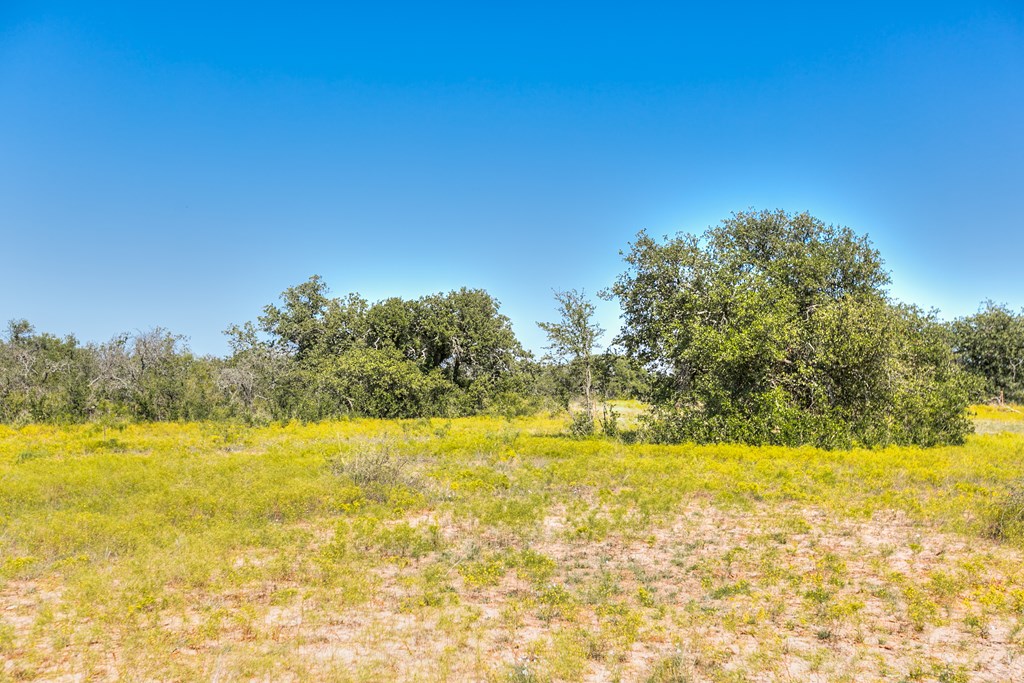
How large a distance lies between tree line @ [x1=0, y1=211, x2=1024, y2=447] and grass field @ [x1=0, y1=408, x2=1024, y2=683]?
4519 millimetres

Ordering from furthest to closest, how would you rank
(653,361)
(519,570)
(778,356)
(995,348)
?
(995,348), (653,361), (778,356), (519,570)

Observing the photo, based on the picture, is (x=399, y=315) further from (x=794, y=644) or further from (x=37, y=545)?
(x=794, y=644)

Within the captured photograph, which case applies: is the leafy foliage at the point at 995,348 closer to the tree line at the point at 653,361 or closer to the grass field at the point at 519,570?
the tree line at the point at 653,361

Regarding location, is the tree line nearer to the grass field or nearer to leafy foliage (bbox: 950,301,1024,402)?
the grass field

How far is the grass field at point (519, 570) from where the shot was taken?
6828mm

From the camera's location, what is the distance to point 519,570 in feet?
31.6

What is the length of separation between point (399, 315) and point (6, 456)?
74.1 feet

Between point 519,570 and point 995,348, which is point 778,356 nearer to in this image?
point 519,570

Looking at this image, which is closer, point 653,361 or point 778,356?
point 778,356

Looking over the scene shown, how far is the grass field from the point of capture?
6.83m

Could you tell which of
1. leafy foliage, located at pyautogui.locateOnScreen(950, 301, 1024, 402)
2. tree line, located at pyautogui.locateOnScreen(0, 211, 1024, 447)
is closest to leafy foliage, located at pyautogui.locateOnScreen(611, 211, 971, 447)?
tree line, located at pyautogui.locateOnScreen(0, 211, 1024, 447)

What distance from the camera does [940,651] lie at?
6781mm

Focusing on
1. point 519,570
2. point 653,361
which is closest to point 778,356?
point 653,361

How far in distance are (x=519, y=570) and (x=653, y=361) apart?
55.6 feet
